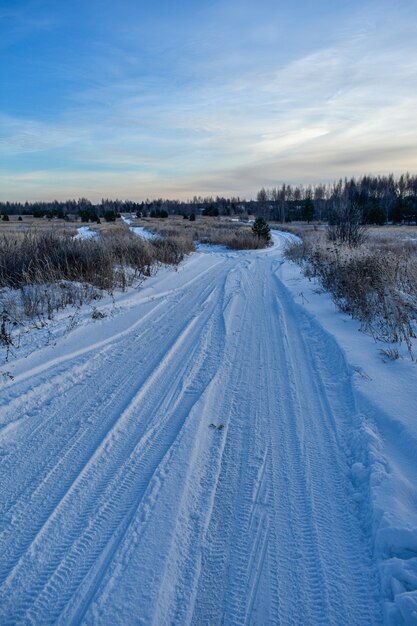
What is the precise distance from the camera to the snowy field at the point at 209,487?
1982mm

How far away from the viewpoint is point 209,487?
9.06 ft

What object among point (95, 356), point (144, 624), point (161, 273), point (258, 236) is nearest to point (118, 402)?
point (95, 356)

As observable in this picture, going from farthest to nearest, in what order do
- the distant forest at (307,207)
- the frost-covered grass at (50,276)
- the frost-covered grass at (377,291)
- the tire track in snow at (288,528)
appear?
the distant forest at (307,207), the frost-covered grass at (50,276), the frost-covered grass at (377,291), the tire track in snow at (288,528)

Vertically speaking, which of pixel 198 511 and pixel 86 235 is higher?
pixel 86 235

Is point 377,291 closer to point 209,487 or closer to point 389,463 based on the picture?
point 389,463

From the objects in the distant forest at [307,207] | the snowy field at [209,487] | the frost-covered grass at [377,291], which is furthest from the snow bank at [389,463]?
the distant forest at [307,207]

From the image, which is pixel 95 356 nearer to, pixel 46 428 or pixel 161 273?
pixel 46 428

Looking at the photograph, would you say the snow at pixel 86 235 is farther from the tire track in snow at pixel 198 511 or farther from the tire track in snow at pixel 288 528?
the tire track in snow at pixel 288 528

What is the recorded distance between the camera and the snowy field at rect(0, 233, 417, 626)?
198 centimetres

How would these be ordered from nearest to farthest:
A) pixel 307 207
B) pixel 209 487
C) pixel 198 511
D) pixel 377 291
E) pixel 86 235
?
pixel 198 511 → pixel 209 487 → pixel 377 291 → pixel 86 235 → pixel 307 207

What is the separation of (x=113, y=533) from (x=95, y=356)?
10.6 feet

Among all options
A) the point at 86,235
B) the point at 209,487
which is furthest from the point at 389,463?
the point at 86,235

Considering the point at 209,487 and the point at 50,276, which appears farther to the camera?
the point at 50,276

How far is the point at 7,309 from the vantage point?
6727 mm
